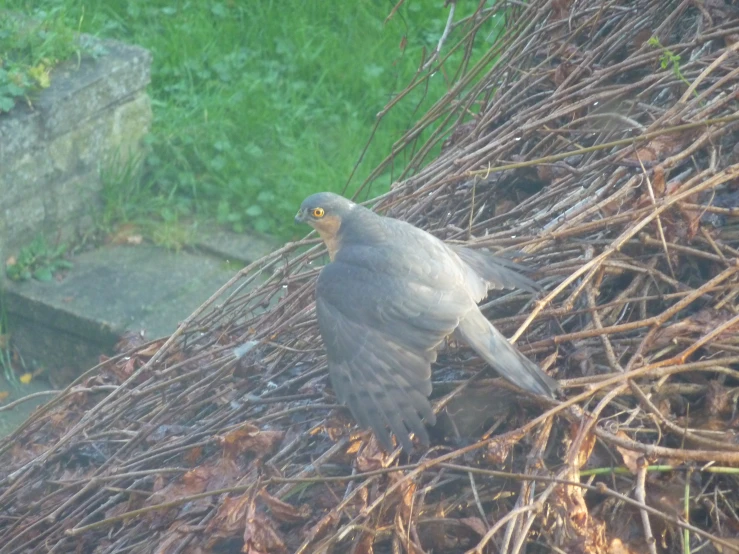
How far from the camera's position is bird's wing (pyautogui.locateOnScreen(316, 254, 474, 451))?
2420 millimetres

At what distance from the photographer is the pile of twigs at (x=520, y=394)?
213 cm

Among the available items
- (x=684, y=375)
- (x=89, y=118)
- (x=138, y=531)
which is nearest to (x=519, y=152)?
(x=684, y=375)

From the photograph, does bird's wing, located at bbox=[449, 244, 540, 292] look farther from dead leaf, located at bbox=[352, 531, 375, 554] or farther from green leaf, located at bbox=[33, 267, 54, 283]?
green leaf, located at bbox=[33, 267, 54, 283]

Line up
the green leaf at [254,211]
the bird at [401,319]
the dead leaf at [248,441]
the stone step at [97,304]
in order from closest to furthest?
the bird at [401,319], the dead leaf at [248,441], the stone step at [97,304], the green leaf at [254,211]

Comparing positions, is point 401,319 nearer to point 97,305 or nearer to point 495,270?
point 495,270

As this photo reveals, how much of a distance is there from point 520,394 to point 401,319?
511 mm

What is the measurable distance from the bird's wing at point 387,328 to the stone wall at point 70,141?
2799 millimetres

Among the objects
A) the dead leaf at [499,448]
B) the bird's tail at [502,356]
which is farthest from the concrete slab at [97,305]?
the dead leaf at [499,448]

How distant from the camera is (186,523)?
238cm

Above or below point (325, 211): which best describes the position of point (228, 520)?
below

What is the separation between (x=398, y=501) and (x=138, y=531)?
30.9 inches

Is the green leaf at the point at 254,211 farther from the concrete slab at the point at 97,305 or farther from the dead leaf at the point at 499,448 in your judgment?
the dead leaf at the point at 499,448

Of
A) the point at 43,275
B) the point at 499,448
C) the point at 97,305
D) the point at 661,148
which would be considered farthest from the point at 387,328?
the point at 43,275

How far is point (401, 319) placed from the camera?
8.96 feet
